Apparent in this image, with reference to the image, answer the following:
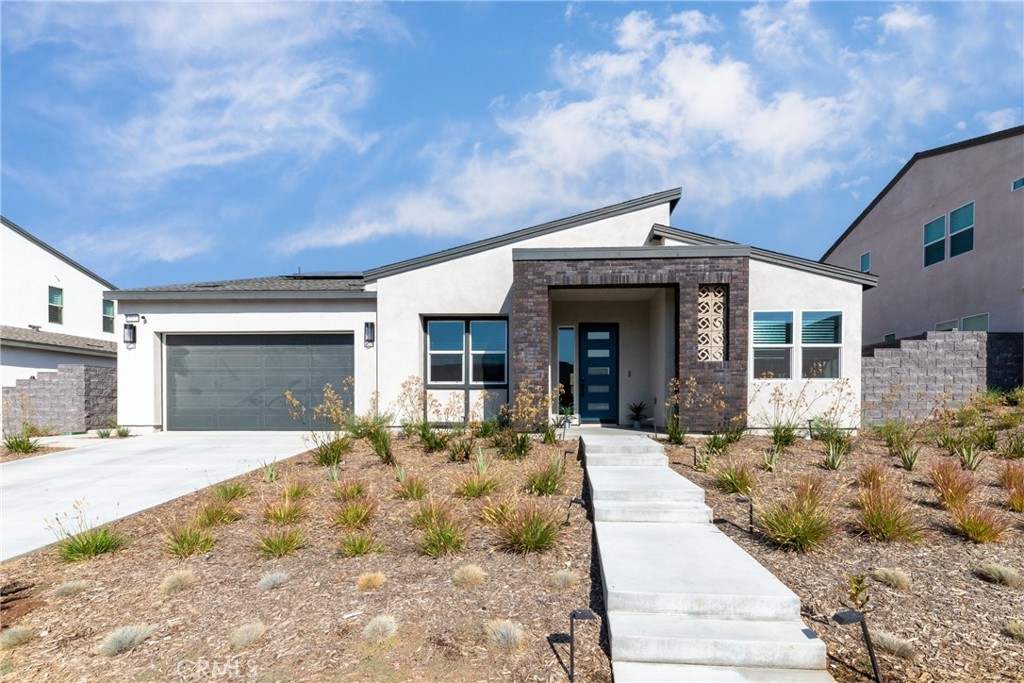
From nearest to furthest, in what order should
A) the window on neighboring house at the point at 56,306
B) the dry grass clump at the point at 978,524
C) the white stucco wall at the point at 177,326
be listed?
the dry grass clump at the point at 978,524 < the white stucco wall at the point at 177,326 < the window on neighboring house at the point at 56,306

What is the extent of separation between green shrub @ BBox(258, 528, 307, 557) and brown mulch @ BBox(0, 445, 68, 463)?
8.73 meters

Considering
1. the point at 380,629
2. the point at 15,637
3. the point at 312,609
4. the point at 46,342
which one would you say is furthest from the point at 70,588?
the point at 46,342

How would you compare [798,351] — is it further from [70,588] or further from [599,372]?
[70,588]

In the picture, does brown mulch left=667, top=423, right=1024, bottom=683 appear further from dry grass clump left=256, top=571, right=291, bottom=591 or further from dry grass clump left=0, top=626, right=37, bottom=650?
dry grass clump left=0, top=626, right=37, bottom=650

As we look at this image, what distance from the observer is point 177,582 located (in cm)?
444

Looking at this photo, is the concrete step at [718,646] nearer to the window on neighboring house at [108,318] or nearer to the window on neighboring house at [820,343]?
the window on neighboring house at [820,343]

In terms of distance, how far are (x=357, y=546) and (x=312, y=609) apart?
91cm

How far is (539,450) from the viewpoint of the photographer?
27.9ft

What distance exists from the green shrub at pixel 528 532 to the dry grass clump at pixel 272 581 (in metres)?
2.12

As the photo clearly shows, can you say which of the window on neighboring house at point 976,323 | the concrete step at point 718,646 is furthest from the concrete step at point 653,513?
the window on neighboring house at point 976,323

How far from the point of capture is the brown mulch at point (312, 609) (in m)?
3.30

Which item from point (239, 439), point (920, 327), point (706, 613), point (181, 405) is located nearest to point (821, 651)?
point (706, 613)

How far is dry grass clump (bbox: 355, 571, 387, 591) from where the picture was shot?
4270mm

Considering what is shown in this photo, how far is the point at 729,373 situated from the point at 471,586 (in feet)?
24.2
